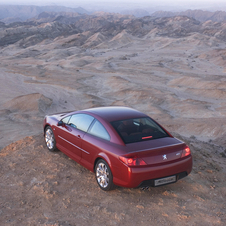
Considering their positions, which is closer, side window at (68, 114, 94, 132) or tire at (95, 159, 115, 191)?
tire at (95, 159, 115, 191)

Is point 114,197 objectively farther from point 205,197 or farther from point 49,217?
point 205,197

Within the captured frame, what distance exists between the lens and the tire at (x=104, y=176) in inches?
172

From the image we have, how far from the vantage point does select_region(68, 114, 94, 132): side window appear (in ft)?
16.9

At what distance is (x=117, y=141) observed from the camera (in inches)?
172

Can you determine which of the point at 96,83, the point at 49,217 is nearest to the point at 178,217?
the point at 49,217

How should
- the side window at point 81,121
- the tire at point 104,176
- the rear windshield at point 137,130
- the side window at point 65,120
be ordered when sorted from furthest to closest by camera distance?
the side window at point 65,120 < the side window at point 81,121 < the rear windshield at point 137,130 < the tire at point 104,176

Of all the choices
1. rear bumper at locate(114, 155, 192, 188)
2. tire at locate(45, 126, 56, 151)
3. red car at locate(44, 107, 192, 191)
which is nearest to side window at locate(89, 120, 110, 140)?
red car at locate(44, 107, 192, 191)

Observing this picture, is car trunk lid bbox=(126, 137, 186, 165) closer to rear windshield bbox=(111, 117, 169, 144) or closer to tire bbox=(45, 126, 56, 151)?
rear windshield bbox=(111, 117, 169, 144)

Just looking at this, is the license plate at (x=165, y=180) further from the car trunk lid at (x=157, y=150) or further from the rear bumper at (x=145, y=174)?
the car trunk lid at (x=157, y=150)

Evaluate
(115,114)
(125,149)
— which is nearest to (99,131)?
(115,114)

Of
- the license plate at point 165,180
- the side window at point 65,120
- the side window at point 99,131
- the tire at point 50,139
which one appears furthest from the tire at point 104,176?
the tire at point 50,139

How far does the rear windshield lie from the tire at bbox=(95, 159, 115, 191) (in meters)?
0.57

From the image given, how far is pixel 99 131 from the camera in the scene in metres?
4.79

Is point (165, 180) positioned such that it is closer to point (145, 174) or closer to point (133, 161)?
point (145, 174)
